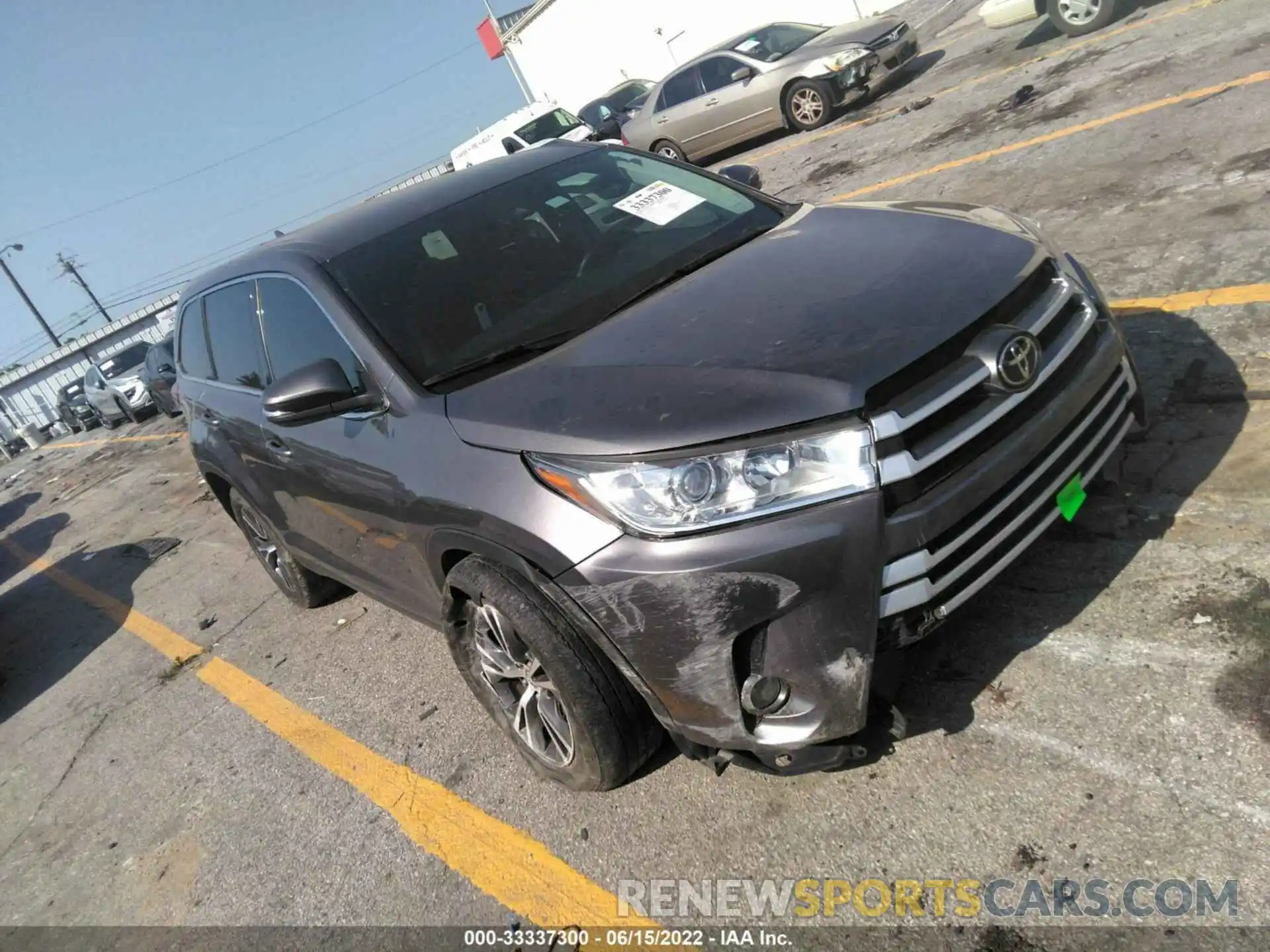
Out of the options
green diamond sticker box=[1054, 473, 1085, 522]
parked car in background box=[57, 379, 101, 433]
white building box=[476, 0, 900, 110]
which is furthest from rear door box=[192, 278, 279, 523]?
parked car in background box=[57, 379, 101, 433]

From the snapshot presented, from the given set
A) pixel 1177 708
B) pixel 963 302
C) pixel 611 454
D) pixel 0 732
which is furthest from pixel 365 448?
pixel 0 732

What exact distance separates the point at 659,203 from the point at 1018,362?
1.76m

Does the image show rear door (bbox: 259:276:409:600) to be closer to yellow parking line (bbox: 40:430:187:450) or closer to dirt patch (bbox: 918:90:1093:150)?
dirt patch (bbox: 918:90:1093:150)

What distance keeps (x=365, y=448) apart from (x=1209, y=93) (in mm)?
6756

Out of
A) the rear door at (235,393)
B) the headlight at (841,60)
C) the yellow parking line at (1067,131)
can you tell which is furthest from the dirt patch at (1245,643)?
the headlight at (841,60)

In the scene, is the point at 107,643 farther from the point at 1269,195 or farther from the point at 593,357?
the point at 1269,195

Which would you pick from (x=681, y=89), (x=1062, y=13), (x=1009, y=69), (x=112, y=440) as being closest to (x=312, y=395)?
(x=1009, y=69)

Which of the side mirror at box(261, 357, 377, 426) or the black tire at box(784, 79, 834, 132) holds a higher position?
the side mirror at box(261, 357, 377, 426)

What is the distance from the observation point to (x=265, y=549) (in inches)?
218

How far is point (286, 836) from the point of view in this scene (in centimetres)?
346

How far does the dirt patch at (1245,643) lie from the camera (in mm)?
2324

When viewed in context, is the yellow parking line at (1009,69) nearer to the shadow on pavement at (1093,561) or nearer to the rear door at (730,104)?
the rear door at (730,104)

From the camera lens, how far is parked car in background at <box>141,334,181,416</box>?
14311mm

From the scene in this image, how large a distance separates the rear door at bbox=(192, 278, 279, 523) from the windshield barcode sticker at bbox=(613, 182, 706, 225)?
5.66ft
